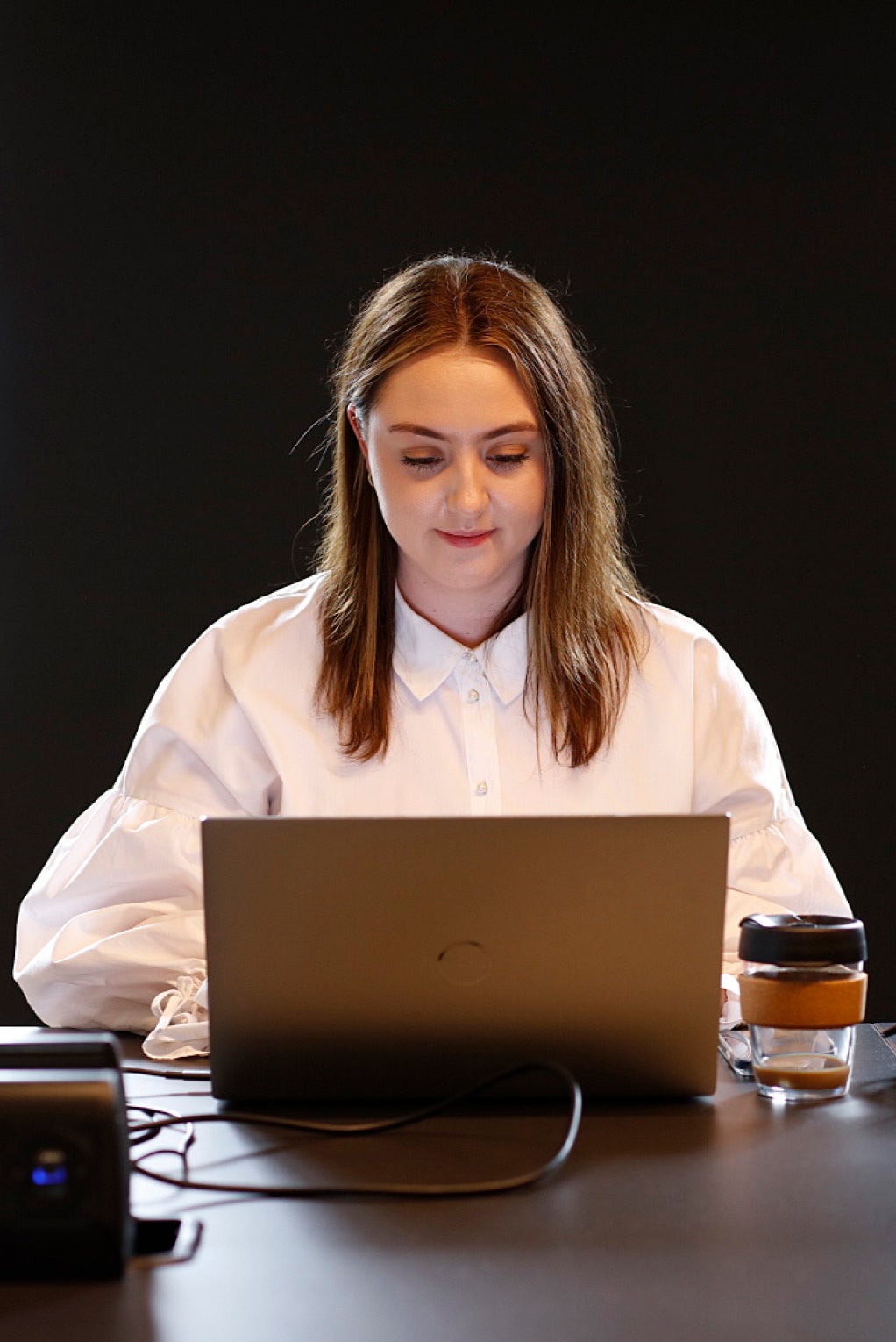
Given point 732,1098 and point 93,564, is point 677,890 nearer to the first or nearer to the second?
point 732,1098

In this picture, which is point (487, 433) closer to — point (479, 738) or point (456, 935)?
point (479, 738)

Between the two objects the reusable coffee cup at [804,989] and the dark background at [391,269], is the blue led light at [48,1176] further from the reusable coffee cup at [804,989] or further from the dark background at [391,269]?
the dark background at [391,269]

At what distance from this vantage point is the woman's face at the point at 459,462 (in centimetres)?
173

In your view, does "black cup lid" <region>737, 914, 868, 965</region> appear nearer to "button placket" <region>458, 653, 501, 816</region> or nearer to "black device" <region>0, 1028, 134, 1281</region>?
"black device" <region>0, 1028, 134, 1281</region>

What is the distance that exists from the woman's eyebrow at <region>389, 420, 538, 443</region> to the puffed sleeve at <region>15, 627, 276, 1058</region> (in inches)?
14.8

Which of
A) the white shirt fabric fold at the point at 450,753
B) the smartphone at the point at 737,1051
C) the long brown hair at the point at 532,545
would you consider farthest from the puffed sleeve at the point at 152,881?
the smartphone at the point at 737,1051

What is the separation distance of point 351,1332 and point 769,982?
471mm

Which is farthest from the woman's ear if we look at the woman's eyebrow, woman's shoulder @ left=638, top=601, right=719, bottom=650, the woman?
woman's shoulder @ left=638, top=601, right=719, bottom=650

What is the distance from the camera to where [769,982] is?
1.12 metres

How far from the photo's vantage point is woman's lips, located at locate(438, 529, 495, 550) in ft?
5.79

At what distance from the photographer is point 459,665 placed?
6.13ft

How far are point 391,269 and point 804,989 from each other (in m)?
2.30

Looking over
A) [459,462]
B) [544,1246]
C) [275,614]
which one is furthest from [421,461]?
[544,1246]

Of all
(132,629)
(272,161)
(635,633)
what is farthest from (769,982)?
(272,161)
